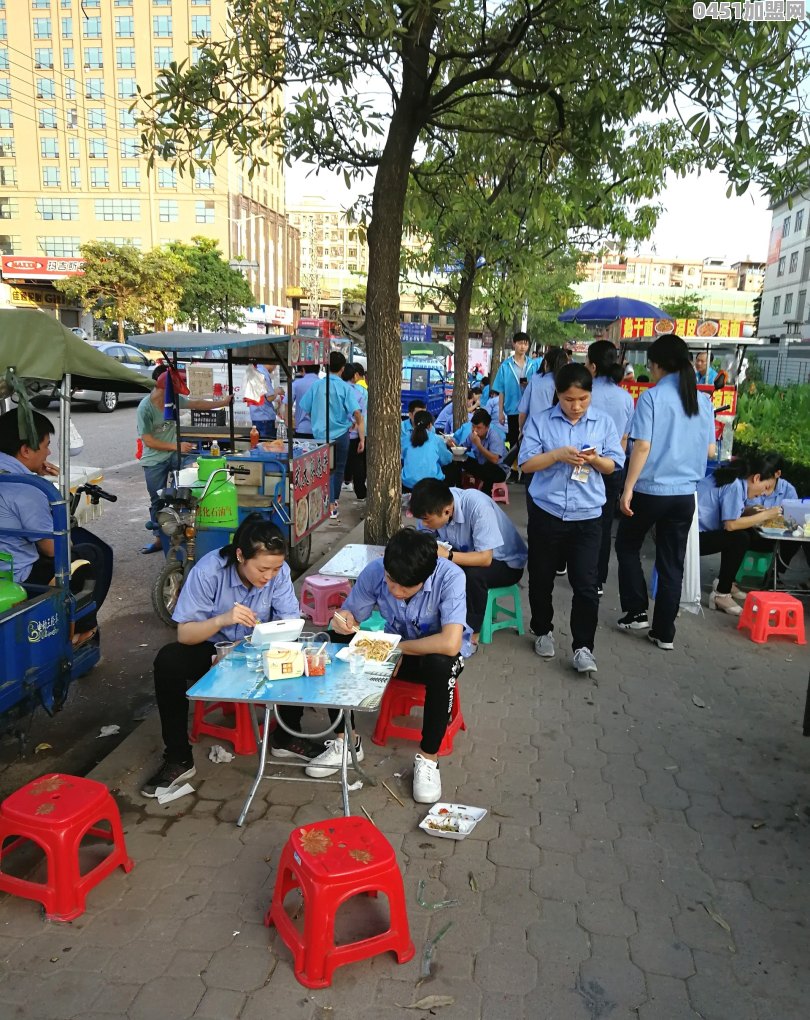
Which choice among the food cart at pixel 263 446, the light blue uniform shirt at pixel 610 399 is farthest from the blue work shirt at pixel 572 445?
the food cart at pixel 263 446

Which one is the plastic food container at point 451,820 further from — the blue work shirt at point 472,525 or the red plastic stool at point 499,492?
the red plastic stool at point 499,492

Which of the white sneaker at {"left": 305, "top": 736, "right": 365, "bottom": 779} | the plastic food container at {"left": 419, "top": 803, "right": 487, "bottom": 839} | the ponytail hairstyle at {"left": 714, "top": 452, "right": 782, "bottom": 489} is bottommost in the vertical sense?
the plastic food container at {"left": 419, "top": 803, "right": 487, "bottom": 839}

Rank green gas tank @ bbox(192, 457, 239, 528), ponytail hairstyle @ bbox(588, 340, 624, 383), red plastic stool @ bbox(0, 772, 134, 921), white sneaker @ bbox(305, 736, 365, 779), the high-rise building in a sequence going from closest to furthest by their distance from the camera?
1. red plastic stool @ bbox(0, 772, 134, 921)
2. white sneaker @ bbox(305, 736, 365, 779)
3. green gas tank @ bbox(192, 457, 239, 528)
4. ponytail hairstyle @ bbox(588, 340, 624, 383)
5. the high-rise building

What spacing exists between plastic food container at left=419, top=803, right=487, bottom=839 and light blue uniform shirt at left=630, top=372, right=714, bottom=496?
8.50 ft

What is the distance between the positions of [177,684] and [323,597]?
1836 mm

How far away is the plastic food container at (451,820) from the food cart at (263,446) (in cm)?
298

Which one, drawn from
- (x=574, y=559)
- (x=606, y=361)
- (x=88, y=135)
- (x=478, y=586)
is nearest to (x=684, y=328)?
(x=606, y=361)

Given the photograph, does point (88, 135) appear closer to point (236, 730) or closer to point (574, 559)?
point (574, 559)

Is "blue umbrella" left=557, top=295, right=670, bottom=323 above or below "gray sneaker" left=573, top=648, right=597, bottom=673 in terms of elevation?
above

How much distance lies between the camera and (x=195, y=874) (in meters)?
2.81

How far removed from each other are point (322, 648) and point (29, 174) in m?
68.5

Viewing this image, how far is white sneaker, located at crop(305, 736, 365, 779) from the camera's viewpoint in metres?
3.41

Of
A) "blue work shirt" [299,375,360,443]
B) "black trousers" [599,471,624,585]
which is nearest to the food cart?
"blue work shirt" [299,375,360,443]

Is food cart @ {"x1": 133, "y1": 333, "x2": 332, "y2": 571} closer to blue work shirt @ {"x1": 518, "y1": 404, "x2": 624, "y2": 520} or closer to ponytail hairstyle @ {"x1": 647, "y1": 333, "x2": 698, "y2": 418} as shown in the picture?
blue work shirt @ {"x1": 518, "y1": 404, "x2": 624, "y2": 520}
